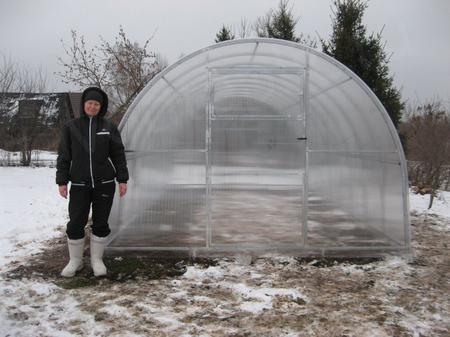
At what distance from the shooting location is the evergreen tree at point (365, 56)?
1128cm

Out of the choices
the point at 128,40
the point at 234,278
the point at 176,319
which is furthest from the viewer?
the point at 128,40

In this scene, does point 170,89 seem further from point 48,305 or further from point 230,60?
point 48,305

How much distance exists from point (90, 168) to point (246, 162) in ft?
6.58

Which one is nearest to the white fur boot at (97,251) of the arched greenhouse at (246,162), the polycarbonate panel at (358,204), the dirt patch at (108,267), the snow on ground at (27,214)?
the dirt patch at (108,267)

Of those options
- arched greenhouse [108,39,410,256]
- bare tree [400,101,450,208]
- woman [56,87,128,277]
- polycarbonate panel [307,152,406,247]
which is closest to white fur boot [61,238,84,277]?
woman [56,87,128,277]

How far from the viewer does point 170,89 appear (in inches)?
229

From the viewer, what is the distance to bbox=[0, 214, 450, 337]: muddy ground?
3.66 m

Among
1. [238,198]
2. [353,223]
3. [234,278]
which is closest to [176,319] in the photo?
[234,278]

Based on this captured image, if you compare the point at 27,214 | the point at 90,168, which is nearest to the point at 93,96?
the point at 90,168

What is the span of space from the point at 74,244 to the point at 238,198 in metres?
2.09

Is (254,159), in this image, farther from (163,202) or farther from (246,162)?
(163,202)

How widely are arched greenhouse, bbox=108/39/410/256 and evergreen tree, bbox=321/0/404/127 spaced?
5.96m

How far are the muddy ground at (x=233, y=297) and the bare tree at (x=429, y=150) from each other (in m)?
4.97

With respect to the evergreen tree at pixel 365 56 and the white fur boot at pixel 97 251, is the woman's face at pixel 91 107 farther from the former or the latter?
the evergreen tree at pixel 365 56
